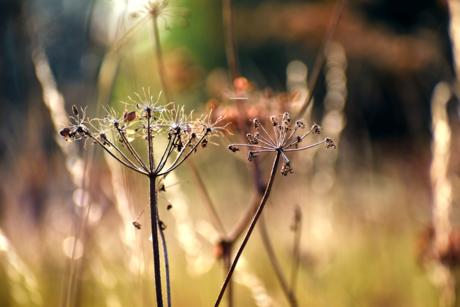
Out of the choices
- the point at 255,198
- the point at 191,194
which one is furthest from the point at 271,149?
the point at 191,194

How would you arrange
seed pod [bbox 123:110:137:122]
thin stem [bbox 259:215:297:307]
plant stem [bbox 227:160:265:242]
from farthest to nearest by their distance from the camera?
plant stem [bbox 227:160:265:242] < thin stem [bbox 259:215:297:307] < seed pod [bbox 123:110:137:122]

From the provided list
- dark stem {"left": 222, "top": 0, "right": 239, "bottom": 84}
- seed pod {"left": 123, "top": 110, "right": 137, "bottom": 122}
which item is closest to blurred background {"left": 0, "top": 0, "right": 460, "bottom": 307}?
dark stem {"left": 222, "top": 0, "right": 239, "bottom": 84}

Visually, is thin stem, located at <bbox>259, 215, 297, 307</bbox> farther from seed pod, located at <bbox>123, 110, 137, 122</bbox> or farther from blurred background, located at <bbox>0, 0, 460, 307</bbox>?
seed pod, located at <bbox>123, 110, 137, 122</bbox>

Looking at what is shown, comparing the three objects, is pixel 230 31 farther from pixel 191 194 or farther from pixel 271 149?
pixel 191 194

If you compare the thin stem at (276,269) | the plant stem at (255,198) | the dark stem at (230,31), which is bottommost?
the thin stem at (276,269)

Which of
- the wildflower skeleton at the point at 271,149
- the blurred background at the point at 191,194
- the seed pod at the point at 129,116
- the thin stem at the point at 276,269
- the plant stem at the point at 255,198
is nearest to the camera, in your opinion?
the wildflower skeleton at the point at 271,149

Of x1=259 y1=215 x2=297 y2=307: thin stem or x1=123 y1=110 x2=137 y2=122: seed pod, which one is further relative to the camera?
x1=259 y1=215 x2=297 y2=307: thin stem

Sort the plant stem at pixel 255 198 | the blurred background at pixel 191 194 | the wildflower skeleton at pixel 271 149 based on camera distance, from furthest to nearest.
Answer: the blurred background at pixel 191 194 < the plant stem at pixel 255 198 < the wildflower skeleton at pixel 271 149

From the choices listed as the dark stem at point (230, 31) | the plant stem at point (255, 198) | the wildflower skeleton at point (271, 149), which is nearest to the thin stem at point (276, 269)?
the plant stem at point (255, 198)

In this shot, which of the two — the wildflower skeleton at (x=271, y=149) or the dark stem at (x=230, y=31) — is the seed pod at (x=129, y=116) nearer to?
the wildflower skeleton at (x=271, y=149)
